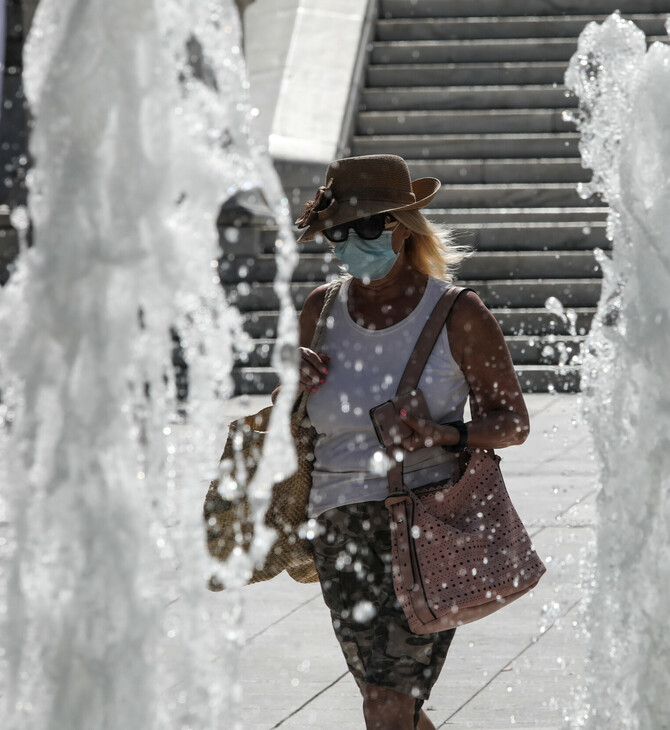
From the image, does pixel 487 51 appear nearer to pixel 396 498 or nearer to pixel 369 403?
pixel 369 403

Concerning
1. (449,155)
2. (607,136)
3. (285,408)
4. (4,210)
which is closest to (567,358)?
(449,155)

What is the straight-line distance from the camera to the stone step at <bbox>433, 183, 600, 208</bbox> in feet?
38.5

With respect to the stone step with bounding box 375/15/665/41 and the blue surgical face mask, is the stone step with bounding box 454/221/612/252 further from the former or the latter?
the blue surgical face mask

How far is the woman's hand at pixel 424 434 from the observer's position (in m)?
3.31

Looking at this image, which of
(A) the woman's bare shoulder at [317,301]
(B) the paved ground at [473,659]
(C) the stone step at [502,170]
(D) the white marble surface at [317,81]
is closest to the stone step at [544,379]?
(C) the stone step at [502,170]

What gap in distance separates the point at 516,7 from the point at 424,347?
11522 mm

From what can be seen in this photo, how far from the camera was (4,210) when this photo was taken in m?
12.3

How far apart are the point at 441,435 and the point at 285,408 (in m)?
0.51

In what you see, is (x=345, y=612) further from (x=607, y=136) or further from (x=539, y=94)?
(x=539, y=94)

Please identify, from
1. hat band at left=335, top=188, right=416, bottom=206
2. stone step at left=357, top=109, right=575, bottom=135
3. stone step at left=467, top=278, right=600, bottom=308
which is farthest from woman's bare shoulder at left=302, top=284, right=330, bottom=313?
stone step at left=357, top=109, right=575, bottom=135

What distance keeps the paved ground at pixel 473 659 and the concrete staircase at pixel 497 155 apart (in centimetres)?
370

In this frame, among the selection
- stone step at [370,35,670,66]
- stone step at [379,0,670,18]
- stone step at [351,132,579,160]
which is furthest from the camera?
stone step at [379,0,670,18]

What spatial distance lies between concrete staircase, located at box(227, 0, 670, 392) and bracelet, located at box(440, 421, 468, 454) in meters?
5.86

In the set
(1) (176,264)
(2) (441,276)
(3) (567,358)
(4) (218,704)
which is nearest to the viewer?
(1) (176,264)
